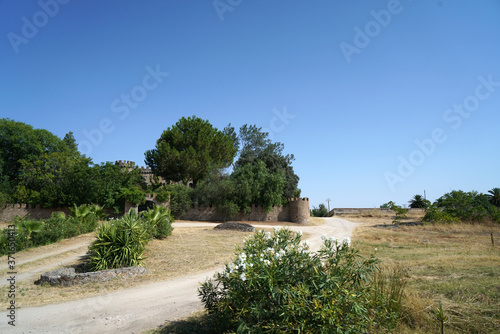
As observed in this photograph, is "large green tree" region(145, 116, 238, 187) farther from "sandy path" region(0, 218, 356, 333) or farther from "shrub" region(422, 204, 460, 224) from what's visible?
"sandy path" region(0, 218, 356, 333)

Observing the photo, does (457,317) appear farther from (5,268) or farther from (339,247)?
(5,268)

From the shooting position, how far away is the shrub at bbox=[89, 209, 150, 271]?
9391mm

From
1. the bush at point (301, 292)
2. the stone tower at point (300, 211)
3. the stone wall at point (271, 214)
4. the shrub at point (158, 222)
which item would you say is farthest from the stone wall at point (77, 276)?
the stone tower at point (300, 211)

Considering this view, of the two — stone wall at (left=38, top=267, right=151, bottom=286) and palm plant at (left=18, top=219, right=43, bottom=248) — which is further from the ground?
palm plant at (left=18, top=219, right=43, bottom=248)

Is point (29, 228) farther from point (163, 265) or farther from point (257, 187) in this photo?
point (257, 187)

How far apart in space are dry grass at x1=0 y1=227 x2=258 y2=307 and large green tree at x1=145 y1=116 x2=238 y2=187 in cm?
1772

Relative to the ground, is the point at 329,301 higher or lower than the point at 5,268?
higher

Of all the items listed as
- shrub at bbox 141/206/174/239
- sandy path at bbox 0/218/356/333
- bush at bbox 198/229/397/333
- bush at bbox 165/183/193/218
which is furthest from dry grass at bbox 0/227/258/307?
bush at bbox 165/183/193/218

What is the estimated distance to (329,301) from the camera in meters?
3.14

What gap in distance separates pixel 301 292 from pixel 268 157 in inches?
1355

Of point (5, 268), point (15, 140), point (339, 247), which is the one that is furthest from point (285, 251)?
point (15, 140)

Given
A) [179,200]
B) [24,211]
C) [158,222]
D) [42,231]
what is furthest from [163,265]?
[24,211]

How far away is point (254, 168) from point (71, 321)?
91.1 ft

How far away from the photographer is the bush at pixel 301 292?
3094 mm
